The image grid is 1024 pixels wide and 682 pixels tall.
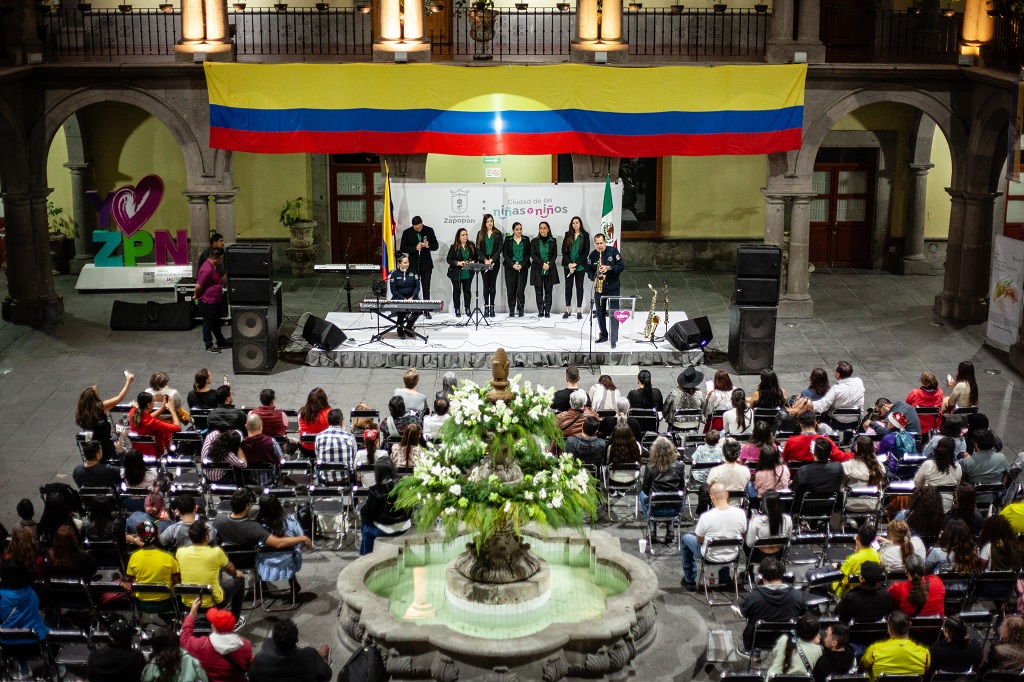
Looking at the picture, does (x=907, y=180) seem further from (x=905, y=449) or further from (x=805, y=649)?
(x=805, y=649)

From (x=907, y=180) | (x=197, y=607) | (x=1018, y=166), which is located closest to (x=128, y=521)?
(x=197, y=607)

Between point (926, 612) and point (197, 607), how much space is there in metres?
5.79

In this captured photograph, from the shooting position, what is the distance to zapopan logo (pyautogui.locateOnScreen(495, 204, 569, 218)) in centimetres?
2270

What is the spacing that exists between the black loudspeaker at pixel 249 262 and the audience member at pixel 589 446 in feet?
23.3

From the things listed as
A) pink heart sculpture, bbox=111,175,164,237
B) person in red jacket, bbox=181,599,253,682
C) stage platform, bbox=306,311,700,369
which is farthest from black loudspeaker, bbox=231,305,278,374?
person in red jacket, bbox=181,599,253,682

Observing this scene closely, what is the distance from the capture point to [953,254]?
23.9 metres

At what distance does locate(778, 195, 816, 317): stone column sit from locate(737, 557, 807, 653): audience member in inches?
502

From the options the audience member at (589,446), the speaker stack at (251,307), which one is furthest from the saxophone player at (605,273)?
the audience member at (589,446)

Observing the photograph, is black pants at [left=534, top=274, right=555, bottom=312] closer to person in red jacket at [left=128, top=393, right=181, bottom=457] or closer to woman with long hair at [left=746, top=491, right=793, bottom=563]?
person in red jacket at [left=128, top=393, right=181, bottom=457]

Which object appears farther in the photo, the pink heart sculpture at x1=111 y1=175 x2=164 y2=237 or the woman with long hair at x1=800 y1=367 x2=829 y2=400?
the pink heart sculpture at x1=111 y1=175 x2=164 y2=237

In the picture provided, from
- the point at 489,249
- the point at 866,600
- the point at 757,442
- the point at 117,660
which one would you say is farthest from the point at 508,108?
the point at 117,660

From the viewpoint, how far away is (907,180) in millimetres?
27359

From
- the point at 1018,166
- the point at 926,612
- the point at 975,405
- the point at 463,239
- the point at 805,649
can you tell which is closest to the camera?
the point at 805,649

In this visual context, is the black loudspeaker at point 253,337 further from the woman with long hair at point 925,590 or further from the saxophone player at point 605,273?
the woman with long hair at point 925,590
